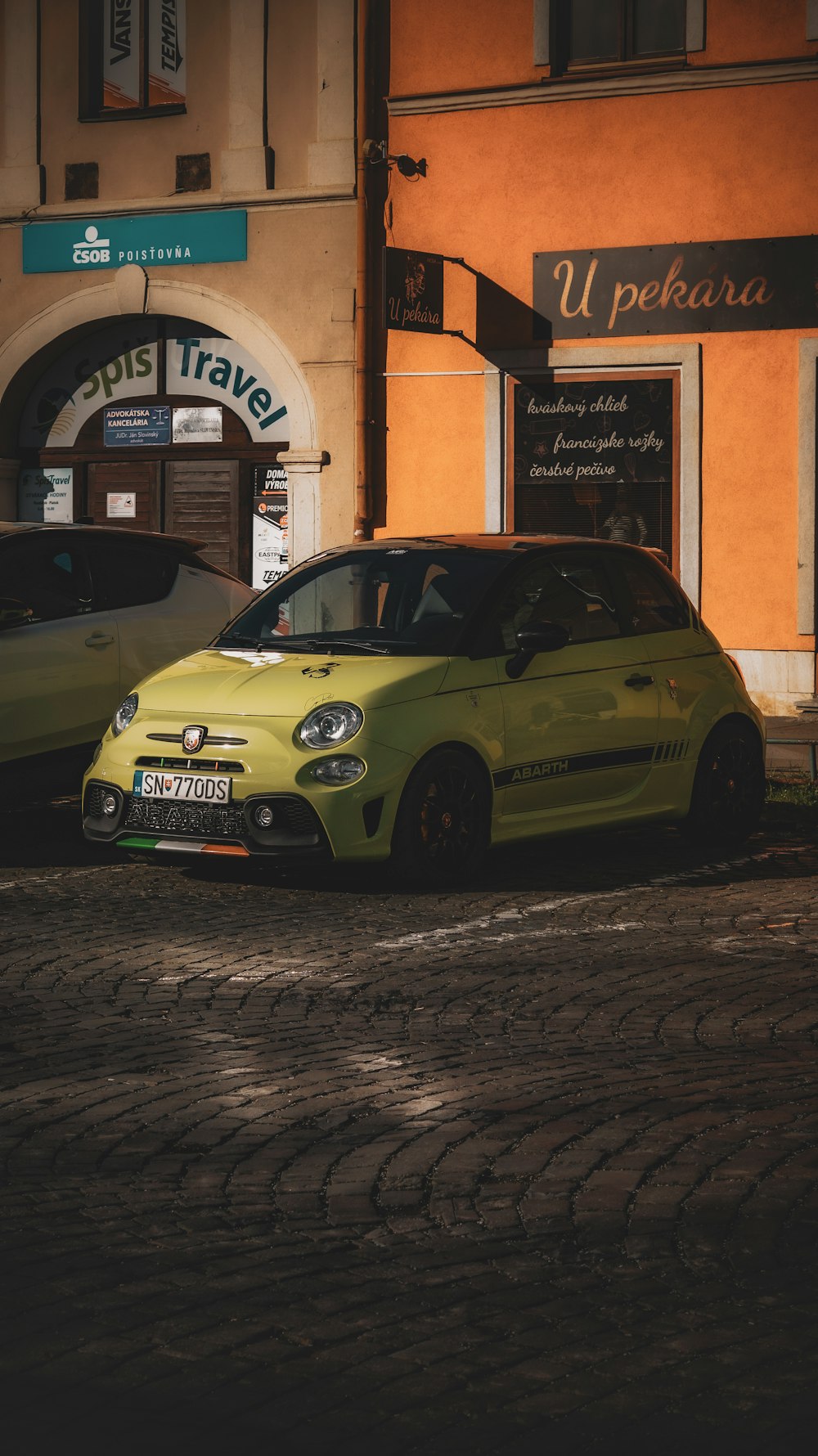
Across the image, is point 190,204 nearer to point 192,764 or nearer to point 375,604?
point 375,604

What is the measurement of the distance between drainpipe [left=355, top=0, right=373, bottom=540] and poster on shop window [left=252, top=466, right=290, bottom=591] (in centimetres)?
127

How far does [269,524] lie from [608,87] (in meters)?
5.35

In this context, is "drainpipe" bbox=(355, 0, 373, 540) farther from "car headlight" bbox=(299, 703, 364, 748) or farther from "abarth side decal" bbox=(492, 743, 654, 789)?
"car headlight" bbox=(299, 703, 364, 748)

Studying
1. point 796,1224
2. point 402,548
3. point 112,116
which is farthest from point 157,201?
point 796,1224

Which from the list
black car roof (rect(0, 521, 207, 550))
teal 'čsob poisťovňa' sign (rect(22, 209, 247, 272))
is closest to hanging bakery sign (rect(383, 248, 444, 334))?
teal 'čsob poisťovňa' sign (rect(22, 209, 247, 272))

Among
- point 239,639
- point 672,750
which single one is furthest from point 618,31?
point 239,639

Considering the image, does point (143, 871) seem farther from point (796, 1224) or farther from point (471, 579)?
point (796, 1224)

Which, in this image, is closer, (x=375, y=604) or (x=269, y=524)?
(x=375, y=604)

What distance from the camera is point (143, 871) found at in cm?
971

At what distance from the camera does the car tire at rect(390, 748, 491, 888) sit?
888 centimetres

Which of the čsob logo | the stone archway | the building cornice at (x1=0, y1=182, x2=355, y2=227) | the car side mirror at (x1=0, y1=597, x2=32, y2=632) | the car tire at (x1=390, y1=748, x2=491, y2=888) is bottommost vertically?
the car tire at (x1=390, y1=748, x2=491, y2=888)

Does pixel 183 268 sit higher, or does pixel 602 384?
pixel 183 268

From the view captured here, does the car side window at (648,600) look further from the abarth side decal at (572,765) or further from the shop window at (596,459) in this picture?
the shop window at (596,459)

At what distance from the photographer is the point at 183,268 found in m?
20.0
